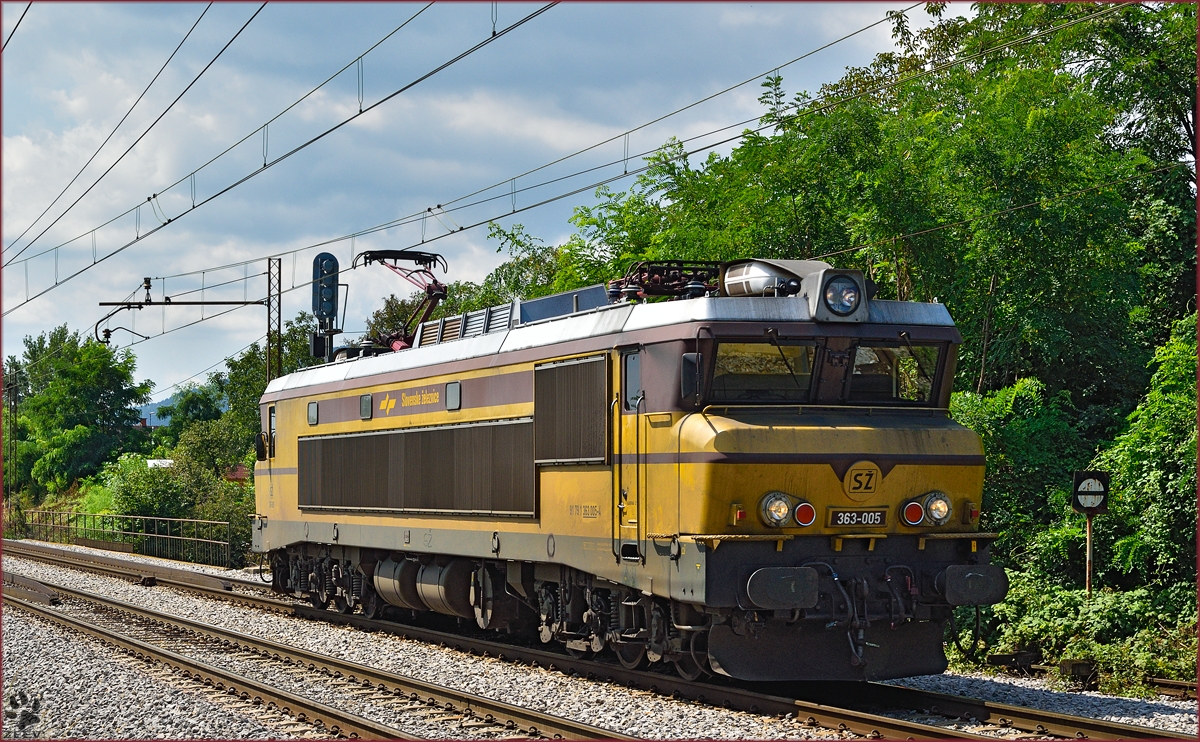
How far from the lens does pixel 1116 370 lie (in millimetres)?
22328

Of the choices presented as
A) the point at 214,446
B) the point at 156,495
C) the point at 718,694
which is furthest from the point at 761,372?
the point at 214,446

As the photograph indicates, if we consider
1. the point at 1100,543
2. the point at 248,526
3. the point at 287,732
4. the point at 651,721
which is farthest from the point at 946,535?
the point at 248,526

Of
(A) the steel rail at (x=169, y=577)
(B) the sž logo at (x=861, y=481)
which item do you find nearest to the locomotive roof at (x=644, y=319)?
(B) the sž logo at (x=861, y=481)

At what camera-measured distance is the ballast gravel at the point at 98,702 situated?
36.5 ft

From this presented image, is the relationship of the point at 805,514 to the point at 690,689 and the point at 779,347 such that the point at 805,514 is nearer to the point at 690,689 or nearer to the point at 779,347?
the point at 779,347

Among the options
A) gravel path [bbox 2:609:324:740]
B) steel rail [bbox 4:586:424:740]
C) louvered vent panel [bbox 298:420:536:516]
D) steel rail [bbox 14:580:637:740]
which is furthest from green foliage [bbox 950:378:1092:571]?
gravel path [bbox 2:609:324:740]

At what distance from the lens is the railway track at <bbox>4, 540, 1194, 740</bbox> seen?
10078 mm

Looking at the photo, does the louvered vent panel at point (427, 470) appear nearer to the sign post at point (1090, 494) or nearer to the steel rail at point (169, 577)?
the steel rail at point (169, 577)

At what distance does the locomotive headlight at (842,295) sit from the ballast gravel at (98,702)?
645 centimetres

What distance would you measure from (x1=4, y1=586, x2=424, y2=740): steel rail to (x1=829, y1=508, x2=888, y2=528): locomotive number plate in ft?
13.9

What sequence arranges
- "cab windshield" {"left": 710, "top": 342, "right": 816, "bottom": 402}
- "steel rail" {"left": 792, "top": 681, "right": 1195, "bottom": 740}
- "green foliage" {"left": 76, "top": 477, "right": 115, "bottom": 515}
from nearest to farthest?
"steel rail" {"left": 792, "top": 681, "right": 1195, "bottom": 740}
"cab windshield" {"left": 710, "top": 342, "right": 816, "bottom": 402}
"green foliage" {"left": 76, "top": 477, "right": 115, "bottom": 515}

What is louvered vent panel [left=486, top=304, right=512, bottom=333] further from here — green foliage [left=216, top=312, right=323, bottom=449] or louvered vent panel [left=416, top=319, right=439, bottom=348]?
green foliage [left=216, top=312, right=323, bottom=449]

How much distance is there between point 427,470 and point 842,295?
6.91 meters

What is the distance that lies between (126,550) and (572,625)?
3334cm
